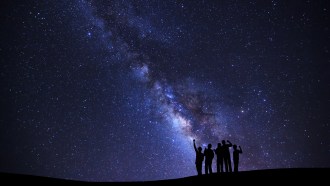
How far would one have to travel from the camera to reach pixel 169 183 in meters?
10.7

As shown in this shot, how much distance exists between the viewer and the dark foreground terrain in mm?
9258

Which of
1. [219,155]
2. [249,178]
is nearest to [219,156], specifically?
[219,155]

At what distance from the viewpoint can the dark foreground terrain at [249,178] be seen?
30.4ft

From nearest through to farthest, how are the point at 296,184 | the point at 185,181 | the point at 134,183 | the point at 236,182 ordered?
the point at 296,184 → the point at 236,182 → the point at 185,181 → the point at 134,183

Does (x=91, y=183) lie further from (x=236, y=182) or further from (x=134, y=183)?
(x=236, y=182)

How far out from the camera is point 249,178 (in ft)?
32.1

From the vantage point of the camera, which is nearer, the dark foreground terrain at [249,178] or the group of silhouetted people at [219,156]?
the dark foreground terrain at [249,178]

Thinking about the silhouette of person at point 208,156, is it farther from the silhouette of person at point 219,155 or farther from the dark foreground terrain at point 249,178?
the dark foreground terrain at point 249,178

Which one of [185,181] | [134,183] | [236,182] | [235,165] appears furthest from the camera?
[235,165]

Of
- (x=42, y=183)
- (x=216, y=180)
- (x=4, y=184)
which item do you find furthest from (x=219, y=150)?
(x=4, y=184)

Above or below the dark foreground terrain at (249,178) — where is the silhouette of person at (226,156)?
above

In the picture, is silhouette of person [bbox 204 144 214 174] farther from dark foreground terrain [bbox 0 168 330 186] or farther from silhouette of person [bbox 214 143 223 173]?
dark foreground terrain [bbox 0 168 330 186]

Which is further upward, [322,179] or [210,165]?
[210,165]

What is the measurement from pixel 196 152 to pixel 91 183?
4.84 m
